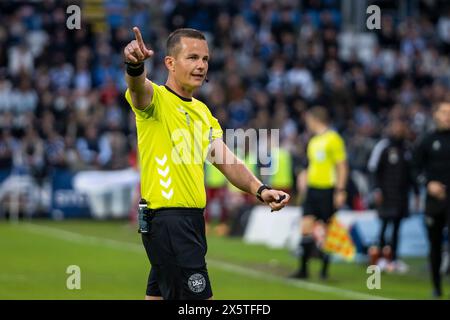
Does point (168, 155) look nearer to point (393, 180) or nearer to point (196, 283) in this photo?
point (196, 283)

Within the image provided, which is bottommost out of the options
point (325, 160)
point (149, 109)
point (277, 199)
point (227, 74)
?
point (325, 160)

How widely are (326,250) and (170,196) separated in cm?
928

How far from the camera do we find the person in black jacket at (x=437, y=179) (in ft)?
47.1

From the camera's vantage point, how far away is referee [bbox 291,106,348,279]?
16.9 m

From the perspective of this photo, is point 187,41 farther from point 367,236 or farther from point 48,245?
point 48,245

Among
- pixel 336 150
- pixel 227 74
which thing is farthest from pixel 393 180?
pixel 227 74

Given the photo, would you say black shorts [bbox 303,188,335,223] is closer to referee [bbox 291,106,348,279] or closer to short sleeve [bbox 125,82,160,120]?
referee [bbox 291,106,348,279]

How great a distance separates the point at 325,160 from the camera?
17.0 metres

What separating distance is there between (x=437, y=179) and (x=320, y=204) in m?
2.62

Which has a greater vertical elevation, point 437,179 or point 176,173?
point 176,173

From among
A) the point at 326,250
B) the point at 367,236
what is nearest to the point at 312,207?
the point at 326,250

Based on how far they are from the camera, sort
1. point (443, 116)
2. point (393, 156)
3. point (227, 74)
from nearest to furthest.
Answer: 1. point (443, 116)
2. point (393, 156)
3. point (227, 74)

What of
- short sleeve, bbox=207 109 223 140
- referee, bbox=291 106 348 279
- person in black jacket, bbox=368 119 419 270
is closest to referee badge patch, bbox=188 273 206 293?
short sleeve, bbox=207 109 223 140

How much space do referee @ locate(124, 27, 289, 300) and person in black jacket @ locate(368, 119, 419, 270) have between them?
10.3 metres
